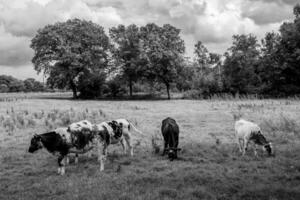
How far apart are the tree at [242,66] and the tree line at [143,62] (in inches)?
7.2

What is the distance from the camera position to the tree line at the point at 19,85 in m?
126

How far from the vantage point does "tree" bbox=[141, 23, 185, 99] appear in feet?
152

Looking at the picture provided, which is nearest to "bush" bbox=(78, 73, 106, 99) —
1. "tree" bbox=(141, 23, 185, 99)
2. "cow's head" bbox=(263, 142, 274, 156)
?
"tree" bbox=(141, 23, 185, 99)

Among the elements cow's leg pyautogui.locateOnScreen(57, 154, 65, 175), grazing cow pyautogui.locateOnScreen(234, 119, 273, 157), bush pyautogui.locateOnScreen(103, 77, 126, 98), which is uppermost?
bush pyautogui.locateOnScreen(103, 77, 126, 98)

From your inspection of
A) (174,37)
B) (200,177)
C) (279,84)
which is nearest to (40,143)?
(200,177)

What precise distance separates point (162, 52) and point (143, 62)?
3.77m

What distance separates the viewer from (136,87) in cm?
6962

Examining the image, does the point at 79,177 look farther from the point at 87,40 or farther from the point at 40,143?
the point at 87,40

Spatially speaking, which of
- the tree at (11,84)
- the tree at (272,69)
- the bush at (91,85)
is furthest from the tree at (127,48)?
the tree at (11,84)

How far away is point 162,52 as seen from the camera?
4600 centimetres

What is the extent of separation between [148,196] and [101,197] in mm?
1095

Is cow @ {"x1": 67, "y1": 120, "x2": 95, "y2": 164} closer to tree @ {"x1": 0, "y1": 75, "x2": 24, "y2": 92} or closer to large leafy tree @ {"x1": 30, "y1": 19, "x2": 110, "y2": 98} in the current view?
large leafy tree @ {"x1": 30, "y1": 19, "x2": 110, "y2": 98}

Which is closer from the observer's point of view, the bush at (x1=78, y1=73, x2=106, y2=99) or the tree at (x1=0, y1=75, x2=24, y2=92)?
the bush at (x1=78, y1=73, x2=106, y2=99)

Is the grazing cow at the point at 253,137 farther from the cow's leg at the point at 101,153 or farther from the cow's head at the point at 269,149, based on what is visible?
the cow's leg at the point at 101,153
